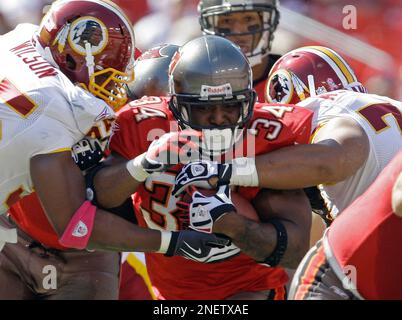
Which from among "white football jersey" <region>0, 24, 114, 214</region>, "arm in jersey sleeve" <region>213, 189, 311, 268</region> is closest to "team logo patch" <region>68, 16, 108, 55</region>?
"white football jersey" <region>0, 24, 114, 214</region>

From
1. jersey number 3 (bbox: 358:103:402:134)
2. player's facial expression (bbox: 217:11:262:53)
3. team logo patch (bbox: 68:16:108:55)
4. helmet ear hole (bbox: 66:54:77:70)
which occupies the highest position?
team logo patch (bbox: 68:16:108:55)

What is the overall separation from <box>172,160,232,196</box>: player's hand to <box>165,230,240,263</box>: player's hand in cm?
17

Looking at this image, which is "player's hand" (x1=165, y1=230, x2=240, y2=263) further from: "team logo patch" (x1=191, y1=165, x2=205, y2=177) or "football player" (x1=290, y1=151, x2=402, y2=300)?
"football player" (x1=290, y1=151, x2=402, y2=300)

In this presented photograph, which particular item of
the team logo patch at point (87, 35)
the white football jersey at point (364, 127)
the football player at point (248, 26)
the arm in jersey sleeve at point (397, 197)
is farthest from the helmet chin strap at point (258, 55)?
the arm in jersey sleeve at point (397, 197)

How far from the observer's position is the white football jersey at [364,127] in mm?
3973

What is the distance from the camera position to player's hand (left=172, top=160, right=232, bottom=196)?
3508 mm

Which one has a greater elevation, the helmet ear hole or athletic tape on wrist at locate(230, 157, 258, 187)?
the helmet ear hole

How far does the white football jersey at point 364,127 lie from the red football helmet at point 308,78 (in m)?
0.58

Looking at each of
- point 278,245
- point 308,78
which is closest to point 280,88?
point 308,78

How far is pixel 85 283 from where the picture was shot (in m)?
4.43

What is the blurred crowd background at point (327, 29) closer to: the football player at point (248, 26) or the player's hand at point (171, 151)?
the football player at point (248, 26)
